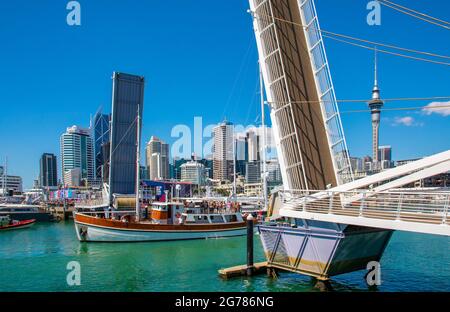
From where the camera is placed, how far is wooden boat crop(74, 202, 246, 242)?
3878cm

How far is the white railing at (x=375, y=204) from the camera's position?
546 inches

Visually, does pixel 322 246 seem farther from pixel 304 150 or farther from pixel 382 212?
pixel 304 150

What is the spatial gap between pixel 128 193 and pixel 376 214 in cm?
4745

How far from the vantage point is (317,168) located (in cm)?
2144

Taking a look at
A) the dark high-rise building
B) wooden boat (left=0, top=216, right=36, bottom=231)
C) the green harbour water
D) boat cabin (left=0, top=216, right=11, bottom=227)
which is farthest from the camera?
boat cabin (left=0, top=216, right=11, bottom=227)

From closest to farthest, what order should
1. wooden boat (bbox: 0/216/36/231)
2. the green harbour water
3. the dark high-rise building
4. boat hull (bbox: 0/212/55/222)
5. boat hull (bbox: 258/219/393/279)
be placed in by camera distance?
boat hull (bbox: 258/219/393/279) < the green harbour water < the dark high-rise building < wooden boat (bbox: 0/216/36/231) < boat hull (bbox: 0/212/55/222)

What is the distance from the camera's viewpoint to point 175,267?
26.4m

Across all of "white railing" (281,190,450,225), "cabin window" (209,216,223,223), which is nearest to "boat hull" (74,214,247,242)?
"cabin window" (209,216,223,223)

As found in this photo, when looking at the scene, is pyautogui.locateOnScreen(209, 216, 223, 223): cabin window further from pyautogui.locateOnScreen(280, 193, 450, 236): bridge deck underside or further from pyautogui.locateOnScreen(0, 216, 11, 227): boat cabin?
pyautogui.locateOnScreen(0, 216, 11, 227): boat cabin

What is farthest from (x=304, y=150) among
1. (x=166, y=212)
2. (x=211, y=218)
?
(x=211, y=218)

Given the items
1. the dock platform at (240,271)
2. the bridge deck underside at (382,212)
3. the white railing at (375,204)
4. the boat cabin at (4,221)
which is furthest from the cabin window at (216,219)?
the boat cabin at (4,221)

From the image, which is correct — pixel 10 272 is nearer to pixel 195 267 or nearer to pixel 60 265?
pixel 60 265

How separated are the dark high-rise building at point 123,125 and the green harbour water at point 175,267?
1530cm

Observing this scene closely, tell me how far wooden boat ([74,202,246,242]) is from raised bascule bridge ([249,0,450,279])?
20337 mm
